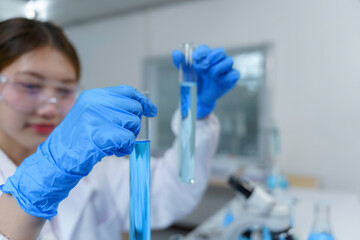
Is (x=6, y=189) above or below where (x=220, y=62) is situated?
below

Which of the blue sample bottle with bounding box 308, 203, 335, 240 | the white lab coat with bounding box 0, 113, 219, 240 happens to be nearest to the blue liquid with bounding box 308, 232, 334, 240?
the blue sample bottle with bounding box 308, 203, 335, 240

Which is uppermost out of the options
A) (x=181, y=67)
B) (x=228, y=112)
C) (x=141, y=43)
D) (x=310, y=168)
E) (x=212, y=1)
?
(x=212, y=1)

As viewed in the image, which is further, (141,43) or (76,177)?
(141,43)

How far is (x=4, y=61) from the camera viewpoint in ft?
3.02

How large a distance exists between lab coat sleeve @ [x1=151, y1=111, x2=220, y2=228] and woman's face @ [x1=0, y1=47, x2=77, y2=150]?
1.61 ft

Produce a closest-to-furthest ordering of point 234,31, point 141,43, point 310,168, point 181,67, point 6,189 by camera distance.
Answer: point 6,189 → point 181,67 → point 310,168 → point 234,31 → point 141,43

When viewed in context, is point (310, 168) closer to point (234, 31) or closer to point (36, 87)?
point (234, 31)

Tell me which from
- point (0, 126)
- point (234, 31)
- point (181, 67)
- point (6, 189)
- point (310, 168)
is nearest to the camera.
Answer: point (6, 189)

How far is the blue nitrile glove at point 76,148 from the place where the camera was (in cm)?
55

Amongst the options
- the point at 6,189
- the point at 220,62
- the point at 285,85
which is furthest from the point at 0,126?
the point at 285,85

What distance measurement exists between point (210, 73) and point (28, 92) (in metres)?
0.63

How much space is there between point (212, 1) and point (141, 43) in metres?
1.17

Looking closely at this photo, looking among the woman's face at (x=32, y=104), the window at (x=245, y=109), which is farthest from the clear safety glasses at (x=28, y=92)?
the window at (x=245, y=109)

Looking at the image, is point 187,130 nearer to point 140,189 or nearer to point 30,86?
point 140,189
